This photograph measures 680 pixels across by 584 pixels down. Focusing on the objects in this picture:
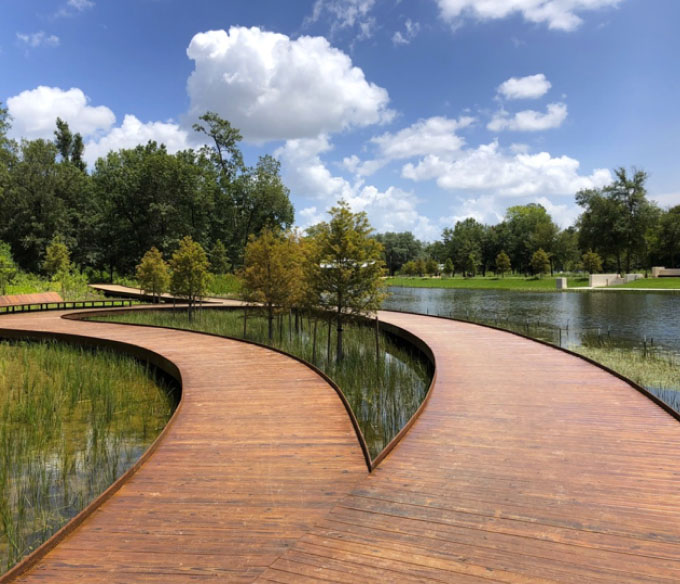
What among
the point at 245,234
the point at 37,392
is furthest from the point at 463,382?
the point at 245,234

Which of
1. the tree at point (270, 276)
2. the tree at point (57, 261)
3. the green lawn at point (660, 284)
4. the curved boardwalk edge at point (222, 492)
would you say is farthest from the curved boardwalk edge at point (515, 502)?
the green lawn at point (660, 284)

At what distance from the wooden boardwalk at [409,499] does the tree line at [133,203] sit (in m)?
41.4

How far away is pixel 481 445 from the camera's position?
18.1 ft

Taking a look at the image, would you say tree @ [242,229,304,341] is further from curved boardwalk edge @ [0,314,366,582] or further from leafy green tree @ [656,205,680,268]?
leafy green tree @ [656,205,680,268]

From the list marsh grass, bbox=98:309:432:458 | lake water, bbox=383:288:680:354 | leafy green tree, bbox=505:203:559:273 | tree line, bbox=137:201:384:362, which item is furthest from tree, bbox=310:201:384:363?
leafy green tree, bbox=505:203:559:273

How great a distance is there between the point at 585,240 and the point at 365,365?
59576 mm

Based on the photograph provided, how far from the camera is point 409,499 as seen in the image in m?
4.16

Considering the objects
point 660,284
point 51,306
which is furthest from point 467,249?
point 51,306

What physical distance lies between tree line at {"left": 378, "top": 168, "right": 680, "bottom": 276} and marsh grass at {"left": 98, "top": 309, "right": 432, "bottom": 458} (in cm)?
2737

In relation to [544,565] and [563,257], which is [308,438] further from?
[563,257]

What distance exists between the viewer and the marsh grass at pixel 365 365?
842cm

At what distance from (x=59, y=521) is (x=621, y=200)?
222 ft

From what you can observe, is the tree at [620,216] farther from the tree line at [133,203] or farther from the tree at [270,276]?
the tree at [270,276]

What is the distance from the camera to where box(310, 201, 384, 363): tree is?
1348 centimetres
